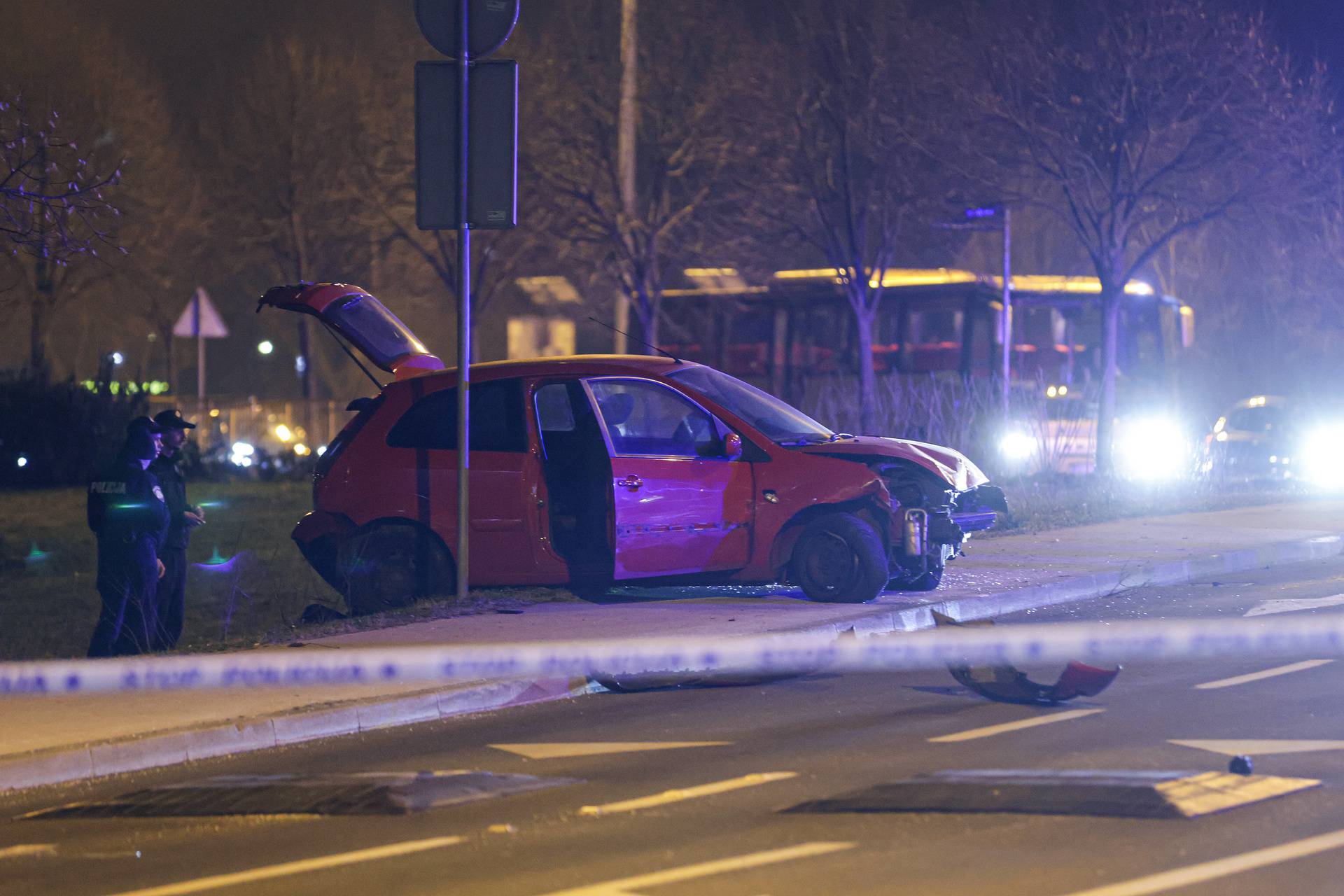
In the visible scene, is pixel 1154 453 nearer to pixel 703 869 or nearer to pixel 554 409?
pixel 554 409

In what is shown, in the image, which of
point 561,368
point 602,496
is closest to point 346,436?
point 561,368

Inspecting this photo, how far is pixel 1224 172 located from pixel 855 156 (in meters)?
7.77

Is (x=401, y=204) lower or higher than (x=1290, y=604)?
higher

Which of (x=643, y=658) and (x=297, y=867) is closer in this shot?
(x=297, y=867)

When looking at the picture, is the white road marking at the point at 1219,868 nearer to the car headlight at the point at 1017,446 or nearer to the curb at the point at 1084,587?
the curb at the point at 1084,587

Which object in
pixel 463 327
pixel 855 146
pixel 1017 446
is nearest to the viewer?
pixel 463 327

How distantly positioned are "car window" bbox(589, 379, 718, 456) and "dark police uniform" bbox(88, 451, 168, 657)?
3086 millimetres

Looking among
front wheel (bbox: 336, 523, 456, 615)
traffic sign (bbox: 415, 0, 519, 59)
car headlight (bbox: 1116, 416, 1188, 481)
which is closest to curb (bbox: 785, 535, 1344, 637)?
front wheel (bbox: 336, 523, 456, 615)

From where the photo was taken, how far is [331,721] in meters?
8.32

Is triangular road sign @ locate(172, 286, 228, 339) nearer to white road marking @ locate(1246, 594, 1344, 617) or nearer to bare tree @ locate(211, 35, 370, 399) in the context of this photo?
bare tree @ locate(211, 35, 370, 399)

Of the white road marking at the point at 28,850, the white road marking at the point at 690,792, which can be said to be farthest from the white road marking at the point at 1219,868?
the white road marking at the point at 28,850

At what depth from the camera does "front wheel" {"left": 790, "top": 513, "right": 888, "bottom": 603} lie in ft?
38.4

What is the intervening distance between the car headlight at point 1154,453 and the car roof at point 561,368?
42.7 ft

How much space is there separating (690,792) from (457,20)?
6.98 m
